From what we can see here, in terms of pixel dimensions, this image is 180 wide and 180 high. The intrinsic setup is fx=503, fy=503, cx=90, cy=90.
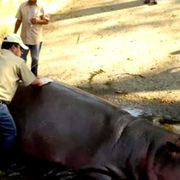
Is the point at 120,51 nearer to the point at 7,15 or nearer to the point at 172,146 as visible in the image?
the point at 7,15

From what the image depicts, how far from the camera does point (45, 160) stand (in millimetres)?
5566

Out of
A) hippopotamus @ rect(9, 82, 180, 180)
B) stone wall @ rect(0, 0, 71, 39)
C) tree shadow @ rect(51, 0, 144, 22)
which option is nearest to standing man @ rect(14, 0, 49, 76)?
hippopotamus @ rect(9, 82, 180, 180)

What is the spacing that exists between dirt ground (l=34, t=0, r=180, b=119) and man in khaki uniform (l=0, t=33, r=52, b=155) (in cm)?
206

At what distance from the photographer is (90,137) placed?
5.34m

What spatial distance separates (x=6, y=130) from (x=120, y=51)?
13.9 ft

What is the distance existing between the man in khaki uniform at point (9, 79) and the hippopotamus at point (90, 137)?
211 millimetres

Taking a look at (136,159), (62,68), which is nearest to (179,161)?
(136,159)

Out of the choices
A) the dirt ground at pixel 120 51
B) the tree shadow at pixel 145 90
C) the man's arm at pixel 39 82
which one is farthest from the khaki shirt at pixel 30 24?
the man's arm at pixel 39 82

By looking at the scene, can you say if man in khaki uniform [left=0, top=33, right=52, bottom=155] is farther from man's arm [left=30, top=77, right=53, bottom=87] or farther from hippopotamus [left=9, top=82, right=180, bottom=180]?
hippopotamus [left=9, top=82, right=180, bottom=180]

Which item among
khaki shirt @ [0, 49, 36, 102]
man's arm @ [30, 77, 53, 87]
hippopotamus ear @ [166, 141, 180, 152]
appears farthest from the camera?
man's arm @ [30, 77, 53, 87]

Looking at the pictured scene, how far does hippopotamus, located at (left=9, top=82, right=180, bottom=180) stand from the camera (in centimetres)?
500

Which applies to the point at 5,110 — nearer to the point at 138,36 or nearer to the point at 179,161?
the point at 179,161

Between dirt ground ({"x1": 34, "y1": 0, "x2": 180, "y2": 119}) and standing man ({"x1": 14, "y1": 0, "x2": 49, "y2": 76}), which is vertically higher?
standing man ({"x1": 14, "y1": 0, "x2": 49, "y2": 76})

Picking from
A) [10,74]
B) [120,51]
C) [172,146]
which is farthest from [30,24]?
[172,146]
